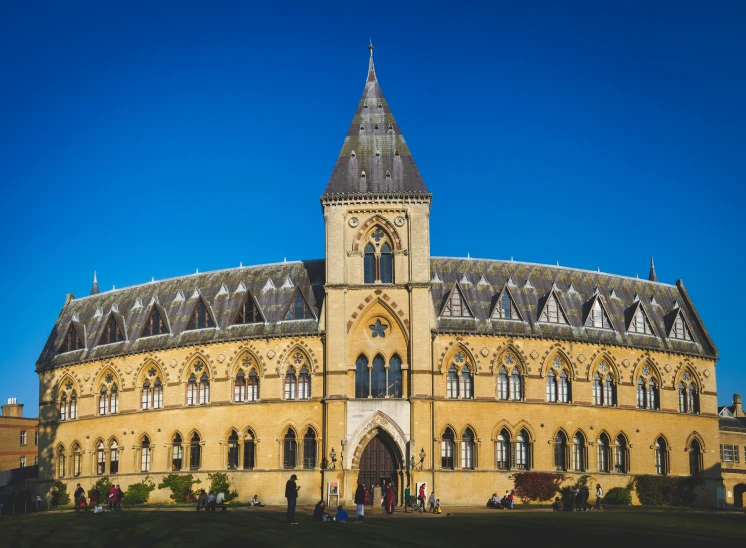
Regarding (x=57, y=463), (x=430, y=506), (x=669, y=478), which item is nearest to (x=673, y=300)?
(x=669, y=478)

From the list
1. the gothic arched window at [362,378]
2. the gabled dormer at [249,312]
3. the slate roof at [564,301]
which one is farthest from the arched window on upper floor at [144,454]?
the slate roof at [564,301]

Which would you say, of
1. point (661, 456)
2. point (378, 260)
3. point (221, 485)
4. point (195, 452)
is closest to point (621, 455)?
point (661, 456)

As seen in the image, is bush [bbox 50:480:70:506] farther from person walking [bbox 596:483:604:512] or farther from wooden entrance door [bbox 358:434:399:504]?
person walking [bbox 596:483:604:512]

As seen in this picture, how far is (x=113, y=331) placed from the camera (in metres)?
77.6

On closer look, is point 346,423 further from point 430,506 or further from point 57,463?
point 57,463

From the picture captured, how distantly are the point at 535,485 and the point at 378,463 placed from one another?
10.2m

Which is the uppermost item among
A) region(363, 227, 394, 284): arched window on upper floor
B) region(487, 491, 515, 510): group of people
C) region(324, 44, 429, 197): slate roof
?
region(324, 44, 429, 197): slate roof

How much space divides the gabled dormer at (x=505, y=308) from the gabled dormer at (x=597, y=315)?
17.6ft

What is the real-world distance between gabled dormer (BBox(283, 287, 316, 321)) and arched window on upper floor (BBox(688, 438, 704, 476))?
28.3 meters

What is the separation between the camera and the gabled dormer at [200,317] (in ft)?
237

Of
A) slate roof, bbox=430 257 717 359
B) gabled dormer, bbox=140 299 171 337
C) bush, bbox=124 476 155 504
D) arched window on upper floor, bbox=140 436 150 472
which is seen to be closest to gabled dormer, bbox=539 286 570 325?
slate roof, bbox=430 257 717 359

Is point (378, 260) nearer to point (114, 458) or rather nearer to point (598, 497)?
point (598, 497)

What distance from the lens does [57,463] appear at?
7894cm

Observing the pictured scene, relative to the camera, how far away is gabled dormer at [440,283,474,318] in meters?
68.5
